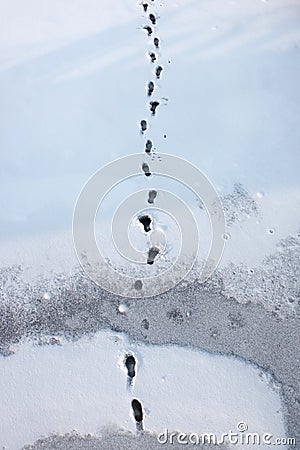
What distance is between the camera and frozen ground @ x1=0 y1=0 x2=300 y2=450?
213cm

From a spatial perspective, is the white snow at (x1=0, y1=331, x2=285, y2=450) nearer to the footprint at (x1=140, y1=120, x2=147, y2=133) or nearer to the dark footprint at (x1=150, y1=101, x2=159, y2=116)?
the footprint at (x1=140, y1=120, x2=147, y2=133)

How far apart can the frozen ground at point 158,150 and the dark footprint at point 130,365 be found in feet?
0.24

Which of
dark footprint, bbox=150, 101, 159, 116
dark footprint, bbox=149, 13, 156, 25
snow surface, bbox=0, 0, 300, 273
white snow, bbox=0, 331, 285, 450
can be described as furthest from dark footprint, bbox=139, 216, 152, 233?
dark footprint, bbox=149, 13, 156, 25

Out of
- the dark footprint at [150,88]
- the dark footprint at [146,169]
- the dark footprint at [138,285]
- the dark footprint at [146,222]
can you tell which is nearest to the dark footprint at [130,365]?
the dark footprint at [138,285]

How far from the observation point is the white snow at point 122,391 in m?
1.94

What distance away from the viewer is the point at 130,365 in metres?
2.06

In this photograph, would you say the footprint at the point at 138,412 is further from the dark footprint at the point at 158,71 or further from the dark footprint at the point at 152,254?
the dark footprint at the point at 158,71

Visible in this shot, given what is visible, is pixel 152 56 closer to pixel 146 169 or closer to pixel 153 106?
pixel 153 106

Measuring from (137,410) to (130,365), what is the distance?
0.19 meters

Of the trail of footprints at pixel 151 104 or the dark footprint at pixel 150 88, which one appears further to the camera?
the dark footprint at pixel 150 88

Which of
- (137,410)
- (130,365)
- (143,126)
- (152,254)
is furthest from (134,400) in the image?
Answer: (143,126)

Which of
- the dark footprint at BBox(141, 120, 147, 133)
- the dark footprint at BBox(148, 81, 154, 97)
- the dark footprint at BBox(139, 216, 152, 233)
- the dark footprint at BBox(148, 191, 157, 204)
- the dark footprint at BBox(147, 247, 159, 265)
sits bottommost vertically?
the dark footprint at BBox(147, 247, 159, 265)

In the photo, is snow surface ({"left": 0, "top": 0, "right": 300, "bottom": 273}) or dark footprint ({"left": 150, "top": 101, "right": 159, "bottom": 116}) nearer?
snow surface ({"left": 0, "top": 0, "right": 300, "bottom": 273})

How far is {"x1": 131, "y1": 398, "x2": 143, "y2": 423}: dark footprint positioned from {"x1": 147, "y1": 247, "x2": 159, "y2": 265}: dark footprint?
67 cm
